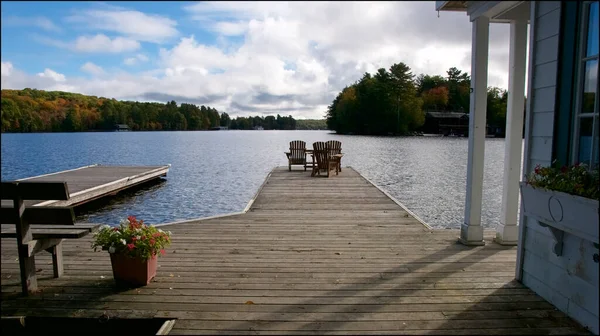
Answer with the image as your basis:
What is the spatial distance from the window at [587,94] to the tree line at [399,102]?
6425 cm

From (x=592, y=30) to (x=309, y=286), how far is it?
9.28 ft

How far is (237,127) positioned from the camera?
142125 millimetres

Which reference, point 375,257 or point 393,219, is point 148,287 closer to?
point 375,257

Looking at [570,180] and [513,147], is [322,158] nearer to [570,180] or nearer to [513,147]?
[513,147]

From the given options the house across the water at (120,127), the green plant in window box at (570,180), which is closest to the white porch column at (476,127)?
the green plant in window box at (570,180)

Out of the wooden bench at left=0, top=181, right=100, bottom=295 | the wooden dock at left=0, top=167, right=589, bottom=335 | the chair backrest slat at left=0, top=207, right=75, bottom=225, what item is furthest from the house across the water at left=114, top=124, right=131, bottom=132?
the chair backrest slat at left=0, top=207, right=75, bottom=225

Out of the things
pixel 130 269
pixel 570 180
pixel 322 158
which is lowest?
pixel 130 269

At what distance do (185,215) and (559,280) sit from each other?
354 inches

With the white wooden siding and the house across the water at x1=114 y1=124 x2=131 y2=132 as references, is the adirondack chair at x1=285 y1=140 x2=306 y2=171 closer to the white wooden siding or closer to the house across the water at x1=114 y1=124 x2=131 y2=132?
the white wooden siding

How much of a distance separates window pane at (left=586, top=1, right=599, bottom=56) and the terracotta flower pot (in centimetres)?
368

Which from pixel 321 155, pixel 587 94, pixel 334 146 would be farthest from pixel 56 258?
pixel 334 146

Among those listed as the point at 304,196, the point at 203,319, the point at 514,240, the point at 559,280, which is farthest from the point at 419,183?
the point at 203,319

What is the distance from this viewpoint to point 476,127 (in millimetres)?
4395

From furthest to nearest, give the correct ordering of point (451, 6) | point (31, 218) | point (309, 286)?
point (451, 6)
point (309, 286)
point (31, 218)
